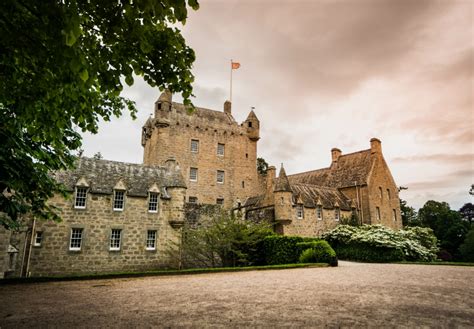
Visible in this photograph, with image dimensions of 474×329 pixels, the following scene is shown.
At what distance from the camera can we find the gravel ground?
6174mm

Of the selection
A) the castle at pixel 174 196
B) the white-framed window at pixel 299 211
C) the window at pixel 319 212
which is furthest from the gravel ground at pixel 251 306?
the window at pixel 319 212

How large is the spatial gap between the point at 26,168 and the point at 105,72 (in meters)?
4.72

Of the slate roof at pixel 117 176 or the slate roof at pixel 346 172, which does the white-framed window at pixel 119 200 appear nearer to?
the slate roof at pixel 117 176

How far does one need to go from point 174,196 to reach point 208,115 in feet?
50.2

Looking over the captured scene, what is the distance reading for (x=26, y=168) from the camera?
26.1 feet

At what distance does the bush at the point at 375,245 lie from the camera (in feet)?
80.2

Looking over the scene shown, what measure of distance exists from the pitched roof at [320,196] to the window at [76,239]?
18.3m

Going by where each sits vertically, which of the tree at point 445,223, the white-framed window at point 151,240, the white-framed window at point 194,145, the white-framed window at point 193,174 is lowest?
the white-framed window at point 151,240

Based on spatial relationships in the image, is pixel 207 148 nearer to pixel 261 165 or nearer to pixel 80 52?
pixel 261 165

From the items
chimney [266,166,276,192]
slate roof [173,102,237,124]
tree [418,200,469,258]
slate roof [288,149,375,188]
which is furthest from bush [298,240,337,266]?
tree [418,200,469,258]

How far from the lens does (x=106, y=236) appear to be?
20.0m

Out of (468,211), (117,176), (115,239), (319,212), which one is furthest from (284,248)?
(468,211)

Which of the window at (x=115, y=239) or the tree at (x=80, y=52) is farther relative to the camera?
the window at (x=115, y=239)

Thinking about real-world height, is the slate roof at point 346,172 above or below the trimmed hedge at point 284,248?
above
